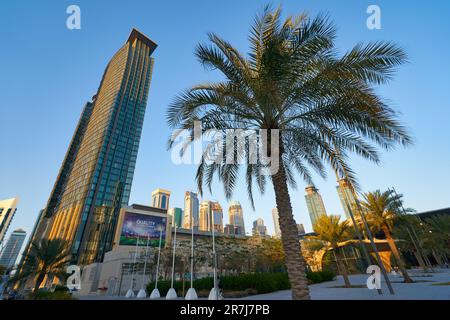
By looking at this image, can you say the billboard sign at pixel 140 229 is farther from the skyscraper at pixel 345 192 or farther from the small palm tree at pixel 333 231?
the skyscraper at pixel 345 192

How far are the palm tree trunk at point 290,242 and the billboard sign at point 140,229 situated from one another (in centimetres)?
5157

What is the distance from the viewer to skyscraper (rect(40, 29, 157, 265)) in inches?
3093

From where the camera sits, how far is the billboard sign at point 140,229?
54125 millimetres

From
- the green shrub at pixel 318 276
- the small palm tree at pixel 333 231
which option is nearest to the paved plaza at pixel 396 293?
the small palm tree at pixel 333 231

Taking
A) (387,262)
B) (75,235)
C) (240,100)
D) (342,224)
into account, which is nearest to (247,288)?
(342,224)

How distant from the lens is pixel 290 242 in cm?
712

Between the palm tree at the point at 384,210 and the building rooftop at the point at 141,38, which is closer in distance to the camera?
the palm tree at the point at 384,210

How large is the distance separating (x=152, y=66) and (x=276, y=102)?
139 metres

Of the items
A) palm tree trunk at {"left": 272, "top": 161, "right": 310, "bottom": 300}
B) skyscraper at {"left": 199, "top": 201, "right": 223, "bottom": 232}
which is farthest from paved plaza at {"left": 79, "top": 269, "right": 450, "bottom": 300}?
skyscraper at {"left": 199, "top": 201, "right": 223, "bottom": 232}

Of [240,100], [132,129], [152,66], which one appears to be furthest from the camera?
[152,66]

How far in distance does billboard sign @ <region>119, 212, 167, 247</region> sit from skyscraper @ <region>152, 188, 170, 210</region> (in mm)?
87384

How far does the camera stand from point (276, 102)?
6.75 meters
